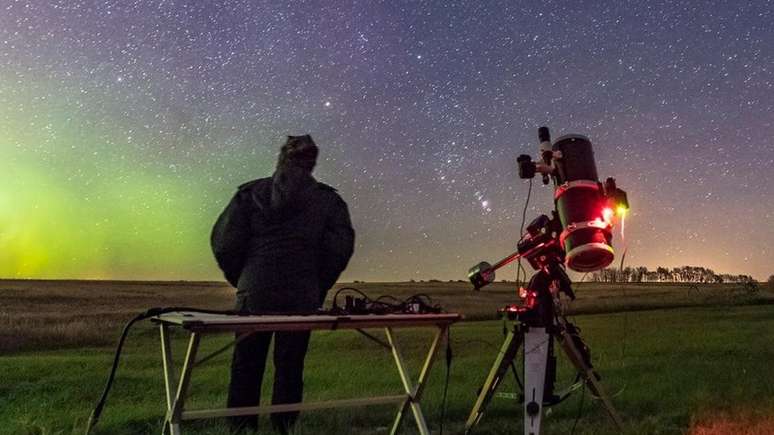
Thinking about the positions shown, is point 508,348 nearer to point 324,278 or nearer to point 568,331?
point 568,331

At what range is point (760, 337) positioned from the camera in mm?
18344

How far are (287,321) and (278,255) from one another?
1.84m

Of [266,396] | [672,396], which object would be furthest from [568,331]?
[266,396]

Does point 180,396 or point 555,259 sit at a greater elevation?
point 555,259

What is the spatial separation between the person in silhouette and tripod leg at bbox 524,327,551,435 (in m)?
1.87

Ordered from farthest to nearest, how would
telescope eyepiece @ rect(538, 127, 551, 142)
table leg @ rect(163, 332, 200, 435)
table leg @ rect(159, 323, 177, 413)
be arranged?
telescope eyepiece @ rect(538, 127, 551, 142), table leg @ rect(159, 323, 177, 413), table leg @ rect(163, 332, 200, 435)

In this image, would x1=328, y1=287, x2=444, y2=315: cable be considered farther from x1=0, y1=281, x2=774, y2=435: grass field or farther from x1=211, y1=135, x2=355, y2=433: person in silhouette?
x1=0, y1=281, x2=774, y2=435: grass field

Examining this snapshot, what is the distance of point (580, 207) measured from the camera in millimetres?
4855

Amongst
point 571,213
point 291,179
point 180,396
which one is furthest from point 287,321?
point 571,213

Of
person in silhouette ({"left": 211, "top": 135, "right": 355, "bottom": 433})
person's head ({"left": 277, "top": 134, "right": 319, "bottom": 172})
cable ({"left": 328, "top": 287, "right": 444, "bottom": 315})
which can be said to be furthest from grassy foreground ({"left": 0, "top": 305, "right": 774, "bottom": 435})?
person's head ({"left": 277, "top": 134, "right": 319, "bottom": 172})

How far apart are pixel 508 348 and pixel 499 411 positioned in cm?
242

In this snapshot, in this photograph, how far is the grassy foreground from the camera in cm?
634

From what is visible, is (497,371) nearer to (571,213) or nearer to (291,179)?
(571,213)

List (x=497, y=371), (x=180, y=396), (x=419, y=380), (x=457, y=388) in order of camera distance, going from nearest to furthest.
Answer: (x=180, y=396) → (x=419, y=380) → (x=497, y=371) → (x=457, y=388)
